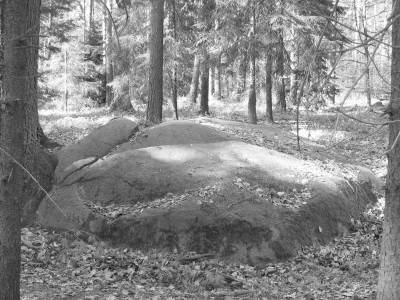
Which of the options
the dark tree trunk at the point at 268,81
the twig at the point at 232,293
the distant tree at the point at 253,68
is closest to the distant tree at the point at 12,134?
the twig at the point at 232,293

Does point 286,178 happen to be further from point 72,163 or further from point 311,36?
point 311,36

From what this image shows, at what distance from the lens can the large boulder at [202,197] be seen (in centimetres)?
805

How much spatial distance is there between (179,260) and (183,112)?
50.9 feet

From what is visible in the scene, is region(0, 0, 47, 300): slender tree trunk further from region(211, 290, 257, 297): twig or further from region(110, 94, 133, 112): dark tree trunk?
region(110, 94, 133, 112): dark tree trunk

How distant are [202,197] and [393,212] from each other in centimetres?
442

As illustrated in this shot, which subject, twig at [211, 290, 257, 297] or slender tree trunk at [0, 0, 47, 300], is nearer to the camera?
slender tree trunk at [0, 0, 47, 300]

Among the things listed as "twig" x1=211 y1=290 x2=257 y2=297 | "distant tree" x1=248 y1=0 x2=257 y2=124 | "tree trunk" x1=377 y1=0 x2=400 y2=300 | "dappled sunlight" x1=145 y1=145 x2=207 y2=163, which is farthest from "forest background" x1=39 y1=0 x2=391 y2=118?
"tree trunk" x1=377 y1=0 x2=400 y2=300

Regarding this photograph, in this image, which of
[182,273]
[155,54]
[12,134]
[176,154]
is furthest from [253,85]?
[12,134]


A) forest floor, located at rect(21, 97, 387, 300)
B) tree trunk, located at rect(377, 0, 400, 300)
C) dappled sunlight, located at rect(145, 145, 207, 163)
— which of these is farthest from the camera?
dappled sunlight, located at rect(145, 145, 207, 163)

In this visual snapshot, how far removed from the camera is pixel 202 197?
8648 millimetres

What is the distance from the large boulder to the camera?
26.4 ft

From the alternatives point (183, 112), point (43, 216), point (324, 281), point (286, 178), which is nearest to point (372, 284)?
point (324, 281)

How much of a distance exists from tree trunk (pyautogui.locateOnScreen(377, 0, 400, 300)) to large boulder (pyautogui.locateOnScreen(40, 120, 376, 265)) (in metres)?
2.95

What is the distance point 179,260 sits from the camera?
759 cm
